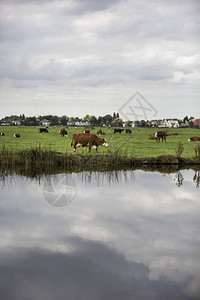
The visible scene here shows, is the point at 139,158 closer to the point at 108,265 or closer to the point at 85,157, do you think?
the point at 85,157

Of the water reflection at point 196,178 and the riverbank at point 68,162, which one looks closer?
the water reflection at point 196,178

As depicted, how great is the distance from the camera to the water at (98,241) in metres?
6.23

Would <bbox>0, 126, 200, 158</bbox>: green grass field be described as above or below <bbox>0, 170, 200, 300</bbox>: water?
above

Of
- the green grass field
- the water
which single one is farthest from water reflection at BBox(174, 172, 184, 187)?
the green grass field

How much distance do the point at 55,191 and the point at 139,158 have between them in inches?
428

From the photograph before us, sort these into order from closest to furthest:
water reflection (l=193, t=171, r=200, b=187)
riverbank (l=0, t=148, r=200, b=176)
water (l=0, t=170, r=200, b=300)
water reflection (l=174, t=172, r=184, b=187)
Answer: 1. water (l=0, t=170, r=200, b=300)
2. water reflection (l=174, t=172, r=184, b=187)
3. water reflection (l=193, t=171, r=200, b=187)
4. riverbank (l=0, t=148, r=200, b=176)

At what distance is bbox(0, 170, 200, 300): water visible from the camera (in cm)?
623

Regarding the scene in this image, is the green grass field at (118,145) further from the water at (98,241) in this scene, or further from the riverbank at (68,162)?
the water at (98,241)

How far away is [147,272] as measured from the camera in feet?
22.6

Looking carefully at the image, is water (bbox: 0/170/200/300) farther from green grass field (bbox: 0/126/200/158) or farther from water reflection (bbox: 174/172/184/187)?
green grass field (bbox: 0/126/200/158)

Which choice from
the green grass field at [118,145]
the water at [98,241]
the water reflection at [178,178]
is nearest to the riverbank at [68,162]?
the green grass field at [118,145]

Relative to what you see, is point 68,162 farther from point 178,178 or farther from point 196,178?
point 196,178

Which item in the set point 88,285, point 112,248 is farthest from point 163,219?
point 88,285

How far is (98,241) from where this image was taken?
8789mm
